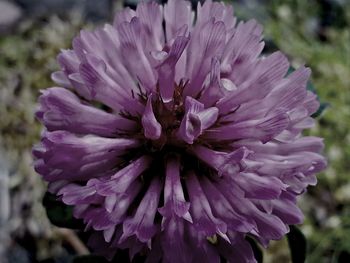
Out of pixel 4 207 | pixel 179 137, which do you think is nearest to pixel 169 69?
pixel 179 137

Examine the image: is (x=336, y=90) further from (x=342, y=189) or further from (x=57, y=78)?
(x=57, y=78)

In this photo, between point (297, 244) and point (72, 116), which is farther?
point (297, 244)

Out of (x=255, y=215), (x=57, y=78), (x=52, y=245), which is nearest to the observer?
(x=255, y=215)

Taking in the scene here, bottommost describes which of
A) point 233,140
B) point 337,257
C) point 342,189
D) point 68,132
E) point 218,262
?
point 337,257

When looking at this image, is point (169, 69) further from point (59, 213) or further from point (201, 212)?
point (59, 213)

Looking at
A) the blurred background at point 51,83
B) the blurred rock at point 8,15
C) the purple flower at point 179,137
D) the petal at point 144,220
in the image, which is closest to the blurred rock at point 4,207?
the blurred background at point 51,83

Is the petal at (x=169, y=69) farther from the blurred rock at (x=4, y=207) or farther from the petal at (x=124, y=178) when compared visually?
the blurred rock at (x=4, y=207)

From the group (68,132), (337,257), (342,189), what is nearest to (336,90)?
(342,189)
